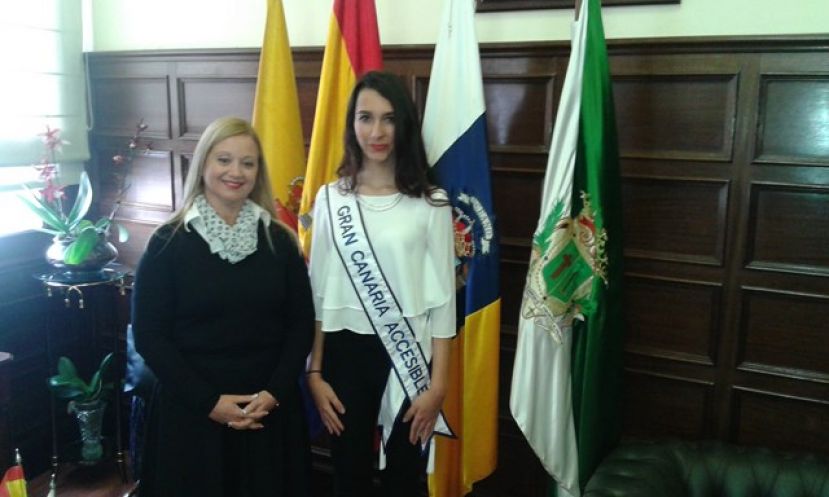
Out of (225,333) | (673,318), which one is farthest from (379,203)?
(673,318)

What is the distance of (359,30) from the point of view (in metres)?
2.19

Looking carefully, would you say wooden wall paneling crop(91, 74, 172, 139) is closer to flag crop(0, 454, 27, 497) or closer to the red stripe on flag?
the red stripe on flag

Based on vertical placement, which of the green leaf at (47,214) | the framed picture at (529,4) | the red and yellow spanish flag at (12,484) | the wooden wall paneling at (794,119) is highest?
the framed picture at (529,4)

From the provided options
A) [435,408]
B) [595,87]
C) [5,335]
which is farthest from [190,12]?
[435,408]

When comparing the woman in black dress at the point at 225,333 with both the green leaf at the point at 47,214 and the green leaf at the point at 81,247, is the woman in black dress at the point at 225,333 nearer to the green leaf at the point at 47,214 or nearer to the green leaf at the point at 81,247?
the green leaf at the point at 81,247

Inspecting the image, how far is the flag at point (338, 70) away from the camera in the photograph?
7.13ft

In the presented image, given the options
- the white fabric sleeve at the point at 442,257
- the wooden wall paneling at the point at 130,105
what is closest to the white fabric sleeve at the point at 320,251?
the white fabric sleeve at the point at 442,257

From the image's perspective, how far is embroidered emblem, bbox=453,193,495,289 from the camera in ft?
6.65

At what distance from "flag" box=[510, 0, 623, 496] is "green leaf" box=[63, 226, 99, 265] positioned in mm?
1576

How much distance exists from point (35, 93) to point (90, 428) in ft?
4.36

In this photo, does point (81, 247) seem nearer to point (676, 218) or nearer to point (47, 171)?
point (47, 171)

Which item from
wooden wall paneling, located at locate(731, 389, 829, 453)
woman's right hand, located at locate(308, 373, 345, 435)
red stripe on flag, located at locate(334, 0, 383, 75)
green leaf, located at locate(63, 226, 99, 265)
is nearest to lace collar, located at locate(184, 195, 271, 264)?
woman's right hand, located at locate(308, 373, 345, 435)

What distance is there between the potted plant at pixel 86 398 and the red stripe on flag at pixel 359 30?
1525 millimetres

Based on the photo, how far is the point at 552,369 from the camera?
6.42 ft
